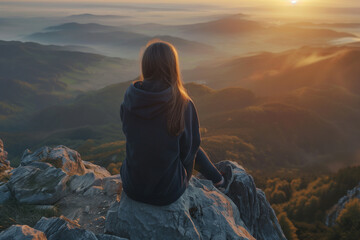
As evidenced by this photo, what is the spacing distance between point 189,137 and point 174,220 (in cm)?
209

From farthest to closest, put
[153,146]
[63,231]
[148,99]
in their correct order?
[63,231] < [153,146] < [148,99]

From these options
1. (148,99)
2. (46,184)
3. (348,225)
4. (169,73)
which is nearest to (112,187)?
(46,184)

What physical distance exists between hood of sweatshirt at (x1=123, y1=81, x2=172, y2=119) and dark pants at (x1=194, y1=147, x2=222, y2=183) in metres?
2.28

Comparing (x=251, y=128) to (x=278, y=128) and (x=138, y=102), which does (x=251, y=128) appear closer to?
(x=278, y=128)

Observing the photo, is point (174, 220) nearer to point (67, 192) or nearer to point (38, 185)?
point (67, 192)

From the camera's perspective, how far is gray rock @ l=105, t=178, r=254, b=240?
580 cm

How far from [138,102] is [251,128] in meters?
113

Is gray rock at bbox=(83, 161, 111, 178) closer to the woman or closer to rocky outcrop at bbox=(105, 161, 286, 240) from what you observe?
rocky outcrop at bbox=(105, 161, 286, 240)

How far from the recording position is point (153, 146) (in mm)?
5004

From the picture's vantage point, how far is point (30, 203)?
8258 millimetres

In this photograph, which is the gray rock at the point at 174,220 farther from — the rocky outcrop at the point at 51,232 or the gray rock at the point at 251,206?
the gray rock at the point at 251,206

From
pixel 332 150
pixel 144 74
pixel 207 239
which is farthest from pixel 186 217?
pixel 332 150

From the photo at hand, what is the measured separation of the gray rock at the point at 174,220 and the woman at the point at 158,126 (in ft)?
1.65

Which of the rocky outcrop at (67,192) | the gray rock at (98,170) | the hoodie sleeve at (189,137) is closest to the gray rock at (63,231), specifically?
the rocky outcrop at (67,192)
